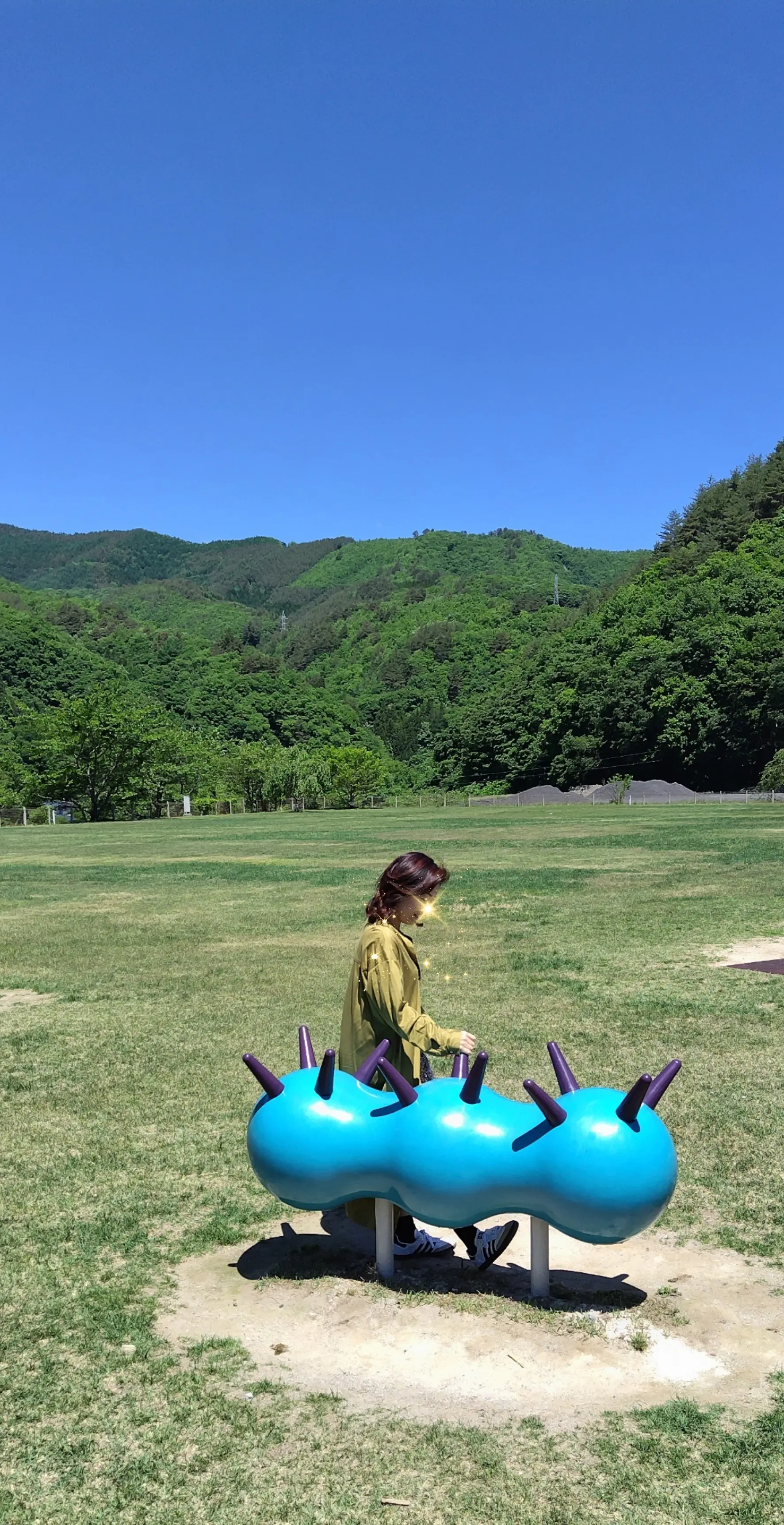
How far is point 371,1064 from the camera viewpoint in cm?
443

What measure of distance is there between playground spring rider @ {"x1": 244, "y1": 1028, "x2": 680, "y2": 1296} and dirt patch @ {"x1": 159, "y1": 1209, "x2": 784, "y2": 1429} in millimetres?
320

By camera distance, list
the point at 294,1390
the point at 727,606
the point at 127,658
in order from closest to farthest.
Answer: the point at 294,1390, the point at 727,606, the point at 127,658

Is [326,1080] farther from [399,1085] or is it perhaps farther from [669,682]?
[669,682]

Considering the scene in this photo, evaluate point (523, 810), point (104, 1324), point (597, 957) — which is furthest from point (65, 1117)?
point (523, 810)

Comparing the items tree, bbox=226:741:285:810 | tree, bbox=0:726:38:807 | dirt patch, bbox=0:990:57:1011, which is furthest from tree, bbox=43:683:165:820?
dirt patch, bbox=0:990:57:1011

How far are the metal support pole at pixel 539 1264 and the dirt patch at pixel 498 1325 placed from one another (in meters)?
0.06

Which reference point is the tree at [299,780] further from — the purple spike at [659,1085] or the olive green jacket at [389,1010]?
the purple spike at [659,1085]

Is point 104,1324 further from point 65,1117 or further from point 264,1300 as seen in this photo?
point 65,1117

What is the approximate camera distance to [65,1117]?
698 centimetres

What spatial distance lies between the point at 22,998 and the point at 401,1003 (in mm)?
7338

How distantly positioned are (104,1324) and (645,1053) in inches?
183

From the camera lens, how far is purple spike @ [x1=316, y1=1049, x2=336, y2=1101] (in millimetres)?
4293

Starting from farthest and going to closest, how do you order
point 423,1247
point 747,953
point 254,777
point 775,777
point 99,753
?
point 254,777 → point 775,777 → point 99,753 → point 747,953 → point 423,1247

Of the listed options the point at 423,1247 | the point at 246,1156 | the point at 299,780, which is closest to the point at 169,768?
the point at 299,780
